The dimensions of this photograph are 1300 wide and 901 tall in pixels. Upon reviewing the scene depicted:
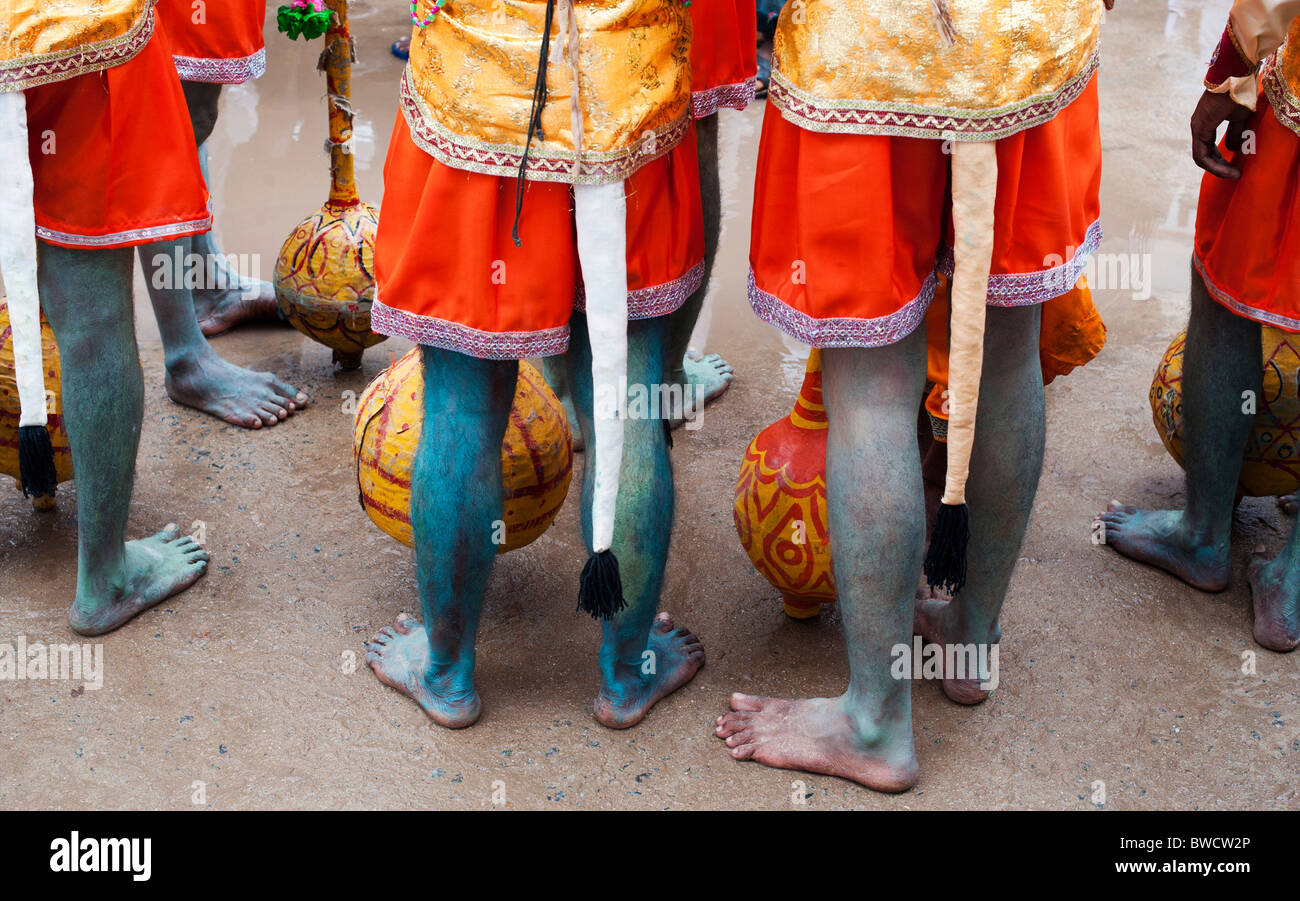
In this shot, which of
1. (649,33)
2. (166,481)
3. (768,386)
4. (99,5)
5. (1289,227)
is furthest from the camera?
(768,386)

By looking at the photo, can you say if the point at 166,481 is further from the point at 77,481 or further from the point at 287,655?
the point at 287,655

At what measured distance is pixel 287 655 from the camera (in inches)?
110

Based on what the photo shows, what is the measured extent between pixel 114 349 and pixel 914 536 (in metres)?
1.65

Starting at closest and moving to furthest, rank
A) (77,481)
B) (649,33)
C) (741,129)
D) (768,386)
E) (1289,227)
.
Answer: (649,33), (1289,227), (77,481), (768,386), (741,129)

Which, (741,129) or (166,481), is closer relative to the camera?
(166,481)

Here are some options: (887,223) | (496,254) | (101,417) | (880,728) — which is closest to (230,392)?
(101,417)

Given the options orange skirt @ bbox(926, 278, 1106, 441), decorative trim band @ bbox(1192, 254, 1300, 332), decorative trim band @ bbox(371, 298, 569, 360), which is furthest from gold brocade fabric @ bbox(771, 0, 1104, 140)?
decorative trim band @ bbox(1192, 254, 1300, 332)

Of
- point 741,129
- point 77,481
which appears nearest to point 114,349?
point 77,481

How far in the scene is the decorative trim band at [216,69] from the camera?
3316 millimetres

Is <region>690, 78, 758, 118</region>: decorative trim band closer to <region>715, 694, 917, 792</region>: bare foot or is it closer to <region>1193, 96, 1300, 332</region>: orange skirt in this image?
<region>1193, 96, 1300, 332</region>: orange skirt

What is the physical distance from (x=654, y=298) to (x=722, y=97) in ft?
2.75

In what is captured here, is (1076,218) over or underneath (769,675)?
over

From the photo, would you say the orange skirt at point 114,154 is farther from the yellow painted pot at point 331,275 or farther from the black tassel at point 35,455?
the yellow painted pot at point 331,275

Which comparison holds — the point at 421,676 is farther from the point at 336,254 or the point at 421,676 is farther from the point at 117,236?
the point at 336,254
